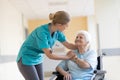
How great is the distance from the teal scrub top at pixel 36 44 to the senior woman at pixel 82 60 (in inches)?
13.1

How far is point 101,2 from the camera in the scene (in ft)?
15.9

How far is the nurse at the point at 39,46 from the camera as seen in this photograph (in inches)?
85.2

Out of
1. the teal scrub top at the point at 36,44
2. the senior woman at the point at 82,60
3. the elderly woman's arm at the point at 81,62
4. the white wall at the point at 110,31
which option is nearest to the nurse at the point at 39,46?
the teal scrub top at the point at 36,44

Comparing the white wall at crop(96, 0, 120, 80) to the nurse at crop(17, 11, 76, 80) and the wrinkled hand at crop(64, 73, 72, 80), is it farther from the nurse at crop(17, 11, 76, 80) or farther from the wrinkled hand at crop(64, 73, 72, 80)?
the nurse at crop(17, 11, 76, 80)

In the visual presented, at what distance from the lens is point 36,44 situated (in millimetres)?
2307

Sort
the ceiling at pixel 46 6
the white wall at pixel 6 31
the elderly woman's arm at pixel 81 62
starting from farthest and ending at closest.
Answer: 1. the ceiling at pixel 46 6
2. the white wall at pixel 6 31
3. the elderly woman's arm at pixel 81 62

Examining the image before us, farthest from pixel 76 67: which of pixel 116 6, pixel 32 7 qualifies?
pixel 32 7

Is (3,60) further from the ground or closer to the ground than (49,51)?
closer to the ground

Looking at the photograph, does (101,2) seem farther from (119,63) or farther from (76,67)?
(76,67)

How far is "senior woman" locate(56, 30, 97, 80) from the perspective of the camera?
2543 mm

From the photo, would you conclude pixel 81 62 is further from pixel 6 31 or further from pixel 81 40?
pixel 6 31

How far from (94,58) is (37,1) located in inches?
173

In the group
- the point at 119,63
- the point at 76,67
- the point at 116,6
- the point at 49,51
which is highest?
the point at 116,6

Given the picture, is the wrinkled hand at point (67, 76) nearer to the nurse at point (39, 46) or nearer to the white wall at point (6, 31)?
the nurse at point (39, 46)
